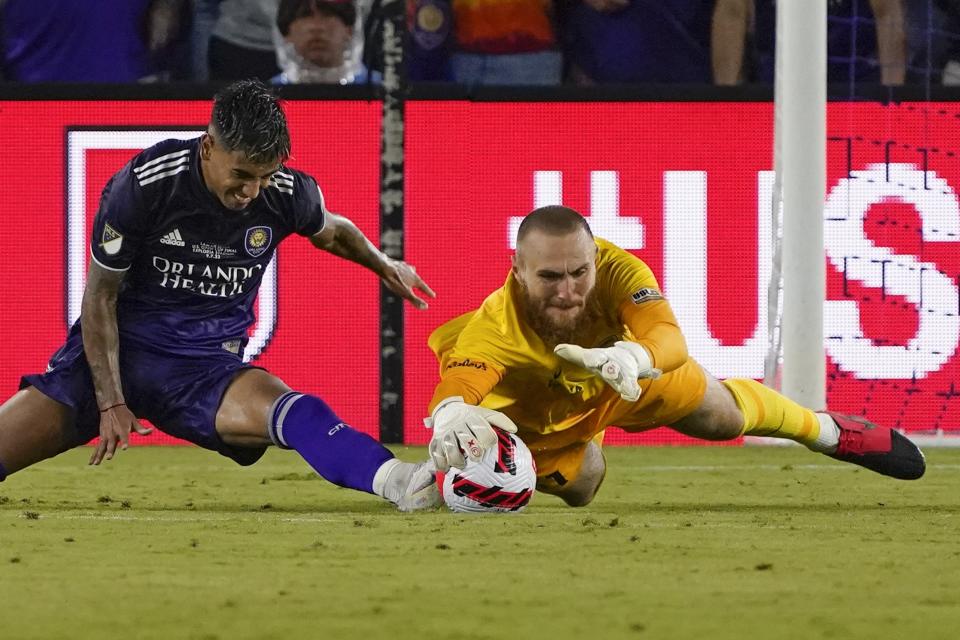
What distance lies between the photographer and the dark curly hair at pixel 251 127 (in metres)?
5.42

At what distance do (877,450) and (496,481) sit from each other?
5.54ft

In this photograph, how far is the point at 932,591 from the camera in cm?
369

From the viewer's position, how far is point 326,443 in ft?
18.2

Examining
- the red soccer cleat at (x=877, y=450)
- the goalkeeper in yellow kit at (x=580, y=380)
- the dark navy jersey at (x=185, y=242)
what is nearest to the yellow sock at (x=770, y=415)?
the goalkeeper in yellow kit at (x=580, y=380)

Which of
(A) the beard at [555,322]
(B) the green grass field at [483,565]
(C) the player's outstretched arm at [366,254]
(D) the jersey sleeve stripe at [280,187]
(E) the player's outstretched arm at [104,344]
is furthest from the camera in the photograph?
(C) the player's outstretched arm at [366,254]

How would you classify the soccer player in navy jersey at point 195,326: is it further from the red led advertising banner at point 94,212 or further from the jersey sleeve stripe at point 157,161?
the red led advertising banner at point 94,212

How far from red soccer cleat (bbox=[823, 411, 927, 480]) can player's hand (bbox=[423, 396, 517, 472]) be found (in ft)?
5.79

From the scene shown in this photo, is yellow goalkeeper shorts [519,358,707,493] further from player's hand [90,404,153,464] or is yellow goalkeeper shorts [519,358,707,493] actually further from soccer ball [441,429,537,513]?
player's hand [90,404,153,464]

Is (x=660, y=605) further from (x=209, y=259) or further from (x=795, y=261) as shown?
(x=795, y=261)

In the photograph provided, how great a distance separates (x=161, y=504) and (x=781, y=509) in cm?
Result: 217

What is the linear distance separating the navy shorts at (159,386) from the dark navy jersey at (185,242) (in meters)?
0.06

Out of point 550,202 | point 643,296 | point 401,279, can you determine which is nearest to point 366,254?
point 401,279

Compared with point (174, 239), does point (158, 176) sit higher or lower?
higher

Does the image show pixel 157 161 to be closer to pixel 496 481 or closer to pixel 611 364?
pixel 496 481
